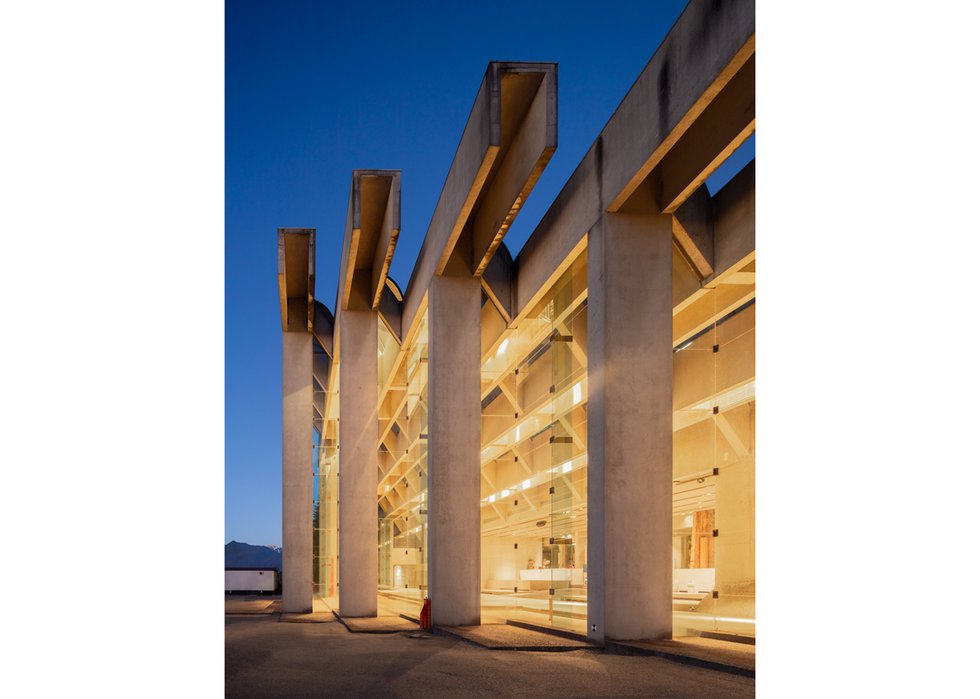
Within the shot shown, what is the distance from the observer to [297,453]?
101ft

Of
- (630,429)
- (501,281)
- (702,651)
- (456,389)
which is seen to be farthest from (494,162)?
(702,651)

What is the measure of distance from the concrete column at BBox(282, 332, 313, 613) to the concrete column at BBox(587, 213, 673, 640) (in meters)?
16.9

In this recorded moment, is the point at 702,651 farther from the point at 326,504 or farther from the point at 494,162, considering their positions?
the point at 326,504

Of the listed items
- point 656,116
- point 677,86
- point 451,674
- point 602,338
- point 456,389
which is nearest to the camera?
point 451,674

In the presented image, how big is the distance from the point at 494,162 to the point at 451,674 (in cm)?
697

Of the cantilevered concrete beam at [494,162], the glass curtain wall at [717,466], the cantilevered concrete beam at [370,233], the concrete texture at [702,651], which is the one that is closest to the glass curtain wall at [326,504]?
the cantilevered concrete beam at [370,233]

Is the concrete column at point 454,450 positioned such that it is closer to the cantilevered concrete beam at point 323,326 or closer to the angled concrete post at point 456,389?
the angled concrete post at point 456,389

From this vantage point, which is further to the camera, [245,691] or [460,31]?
[460,31]

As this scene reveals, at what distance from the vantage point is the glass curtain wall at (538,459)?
1767cm

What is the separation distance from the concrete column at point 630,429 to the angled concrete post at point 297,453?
15870mm
